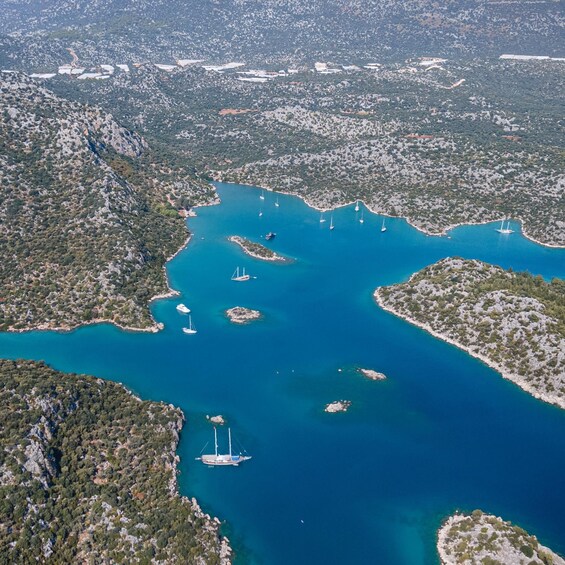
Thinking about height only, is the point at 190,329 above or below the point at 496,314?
below

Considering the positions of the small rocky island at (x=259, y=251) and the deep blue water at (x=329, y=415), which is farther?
the small rocky island at (x=259, y=251)

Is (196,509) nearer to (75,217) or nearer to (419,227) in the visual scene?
(75,217)

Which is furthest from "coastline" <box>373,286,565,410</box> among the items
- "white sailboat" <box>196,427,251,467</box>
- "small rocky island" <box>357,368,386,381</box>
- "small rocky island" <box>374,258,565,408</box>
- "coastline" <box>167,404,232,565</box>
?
"coastline" <box>167,404,232,565</box>

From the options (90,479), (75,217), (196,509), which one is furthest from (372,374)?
(75,217)

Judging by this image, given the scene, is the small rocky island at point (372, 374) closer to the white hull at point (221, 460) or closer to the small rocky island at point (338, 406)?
the small rocky island at point (338, 406)

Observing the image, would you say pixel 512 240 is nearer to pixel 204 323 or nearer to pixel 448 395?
pixel 448 395

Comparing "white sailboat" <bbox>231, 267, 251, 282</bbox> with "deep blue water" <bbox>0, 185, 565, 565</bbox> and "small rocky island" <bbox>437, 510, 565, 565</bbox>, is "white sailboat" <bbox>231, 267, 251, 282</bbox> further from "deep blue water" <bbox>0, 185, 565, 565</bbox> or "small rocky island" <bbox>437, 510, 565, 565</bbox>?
"small rocky island" <bbox>437, 510, 565, 565</bbox>

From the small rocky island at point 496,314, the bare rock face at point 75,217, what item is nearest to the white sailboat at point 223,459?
the bare rock face at point 75,217
